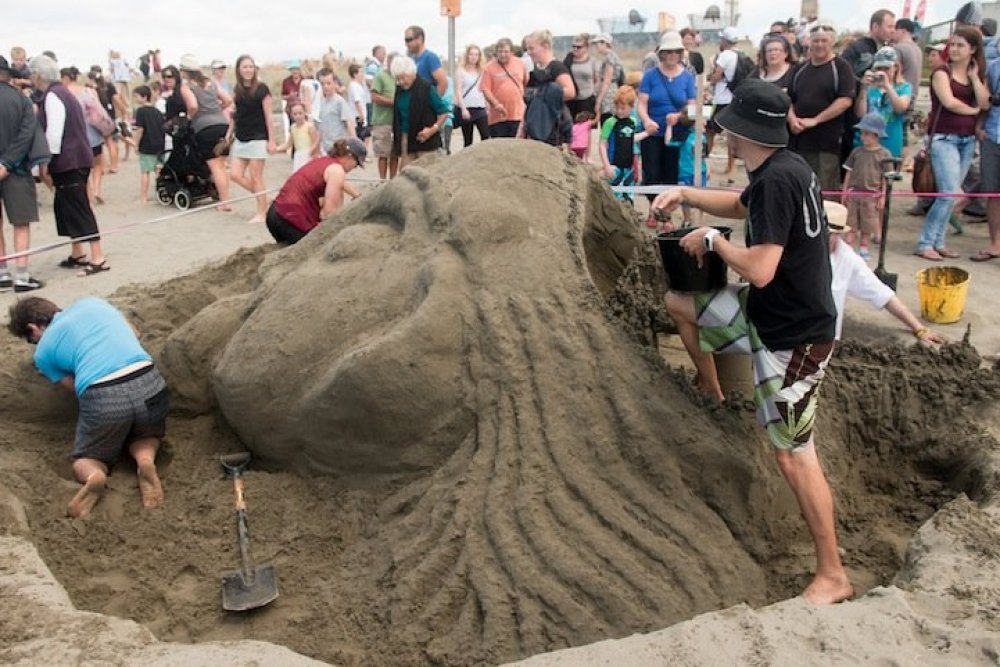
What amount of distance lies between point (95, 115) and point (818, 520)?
962 centimetres

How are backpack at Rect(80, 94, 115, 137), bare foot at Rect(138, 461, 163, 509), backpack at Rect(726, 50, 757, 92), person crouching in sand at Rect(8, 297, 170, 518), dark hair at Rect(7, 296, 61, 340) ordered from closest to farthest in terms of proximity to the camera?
bare foot at Rect(138, 461, 163, 509) < person crouching in sand at Rect(8, 297, 170, 518) < dark hair at Rect(7, 296, 61, 340) < backpack at Rect(726, 50, 757, 92) < backpack at Rect(80, 94, 115, 137)

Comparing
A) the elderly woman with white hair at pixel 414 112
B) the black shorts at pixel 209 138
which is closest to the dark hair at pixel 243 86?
the black shorts at pixel 209 138

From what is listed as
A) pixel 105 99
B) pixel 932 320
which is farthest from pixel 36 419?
pixel 105 99

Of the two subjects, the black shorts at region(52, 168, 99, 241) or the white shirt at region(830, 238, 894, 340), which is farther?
the black shorts at region(52, 168, 99, 241)

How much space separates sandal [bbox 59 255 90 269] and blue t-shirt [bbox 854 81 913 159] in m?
6.81

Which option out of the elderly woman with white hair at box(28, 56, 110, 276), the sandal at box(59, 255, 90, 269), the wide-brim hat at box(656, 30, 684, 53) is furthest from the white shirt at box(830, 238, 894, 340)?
the sandal at box(59, 255, 90, 269)

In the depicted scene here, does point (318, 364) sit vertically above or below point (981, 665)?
above

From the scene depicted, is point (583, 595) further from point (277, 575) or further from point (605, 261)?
point (605, 261)

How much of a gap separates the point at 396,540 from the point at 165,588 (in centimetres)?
94

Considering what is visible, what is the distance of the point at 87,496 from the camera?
12.9ft

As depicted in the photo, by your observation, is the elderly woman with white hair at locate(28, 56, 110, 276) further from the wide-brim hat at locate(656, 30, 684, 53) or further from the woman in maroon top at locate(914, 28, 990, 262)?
the woman in maroon top at locate(914, 28, 990, 262)

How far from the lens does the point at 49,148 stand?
23.6 feet

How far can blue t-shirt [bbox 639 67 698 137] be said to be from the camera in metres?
7.88

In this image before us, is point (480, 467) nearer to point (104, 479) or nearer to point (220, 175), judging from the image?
point (104, 479)
